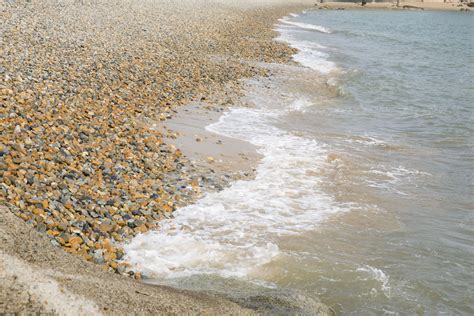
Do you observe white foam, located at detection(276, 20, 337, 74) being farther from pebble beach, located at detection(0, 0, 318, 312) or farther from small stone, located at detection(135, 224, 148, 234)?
small stone, located at detection(135, 224, 148, 234)

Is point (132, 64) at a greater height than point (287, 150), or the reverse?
point (132, 64)

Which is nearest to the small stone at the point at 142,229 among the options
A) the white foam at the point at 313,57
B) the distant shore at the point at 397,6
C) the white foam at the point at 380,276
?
the white foam at the point at 380,276

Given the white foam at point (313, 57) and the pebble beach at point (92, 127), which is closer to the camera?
the pebble beach at point (92, 127)

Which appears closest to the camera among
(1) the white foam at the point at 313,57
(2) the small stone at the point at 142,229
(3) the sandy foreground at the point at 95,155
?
(3) the sandy foreground at the point at 95,155

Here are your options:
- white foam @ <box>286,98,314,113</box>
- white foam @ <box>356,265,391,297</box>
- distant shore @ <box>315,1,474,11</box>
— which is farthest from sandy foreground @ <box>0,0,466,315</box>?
distant shore @ <box>315,1,474,11</box>

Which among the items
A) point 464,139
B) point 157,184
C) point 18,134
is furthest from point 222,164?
point 464,139

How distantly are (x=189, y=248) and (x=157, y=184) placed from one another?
5.79ft

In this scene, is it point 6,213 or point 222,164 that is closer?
point 6,213

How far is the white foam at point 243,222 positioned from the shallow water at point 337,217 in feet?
0.07

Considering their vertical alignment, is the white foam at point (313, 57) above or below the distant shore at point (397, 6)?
below

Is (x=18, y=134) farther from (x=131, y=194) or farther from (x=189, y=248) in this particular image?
(x=189, y=248)

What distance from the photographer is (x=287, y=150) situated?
11102 millimetres

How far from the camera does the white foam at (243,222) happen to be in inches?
244

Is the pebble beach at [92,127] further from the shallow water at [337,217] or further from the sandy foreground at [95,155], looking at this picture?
the shallow water at [337,217]
